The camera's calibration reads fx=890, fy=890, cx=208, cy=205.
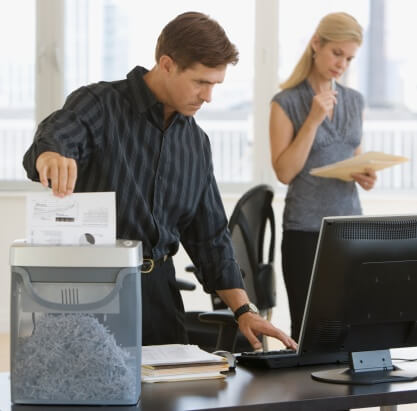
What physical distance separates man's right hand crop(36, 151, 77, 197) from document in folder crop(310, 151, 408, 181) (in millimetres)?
1425

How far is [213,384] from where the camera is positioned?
6.26 ft

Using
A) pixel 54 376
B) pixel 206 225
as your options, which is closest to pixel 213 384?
pixel 54 376

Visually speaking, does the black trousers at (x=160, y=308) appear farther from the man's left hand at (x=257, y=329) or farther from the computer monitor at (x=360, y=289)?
the computer monitor at (x=360, y=289)

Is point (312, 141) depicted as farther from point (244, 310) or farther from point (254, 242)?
point (244, 310)

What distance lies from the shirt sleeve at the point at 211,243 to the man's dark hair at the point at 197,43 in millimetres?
392

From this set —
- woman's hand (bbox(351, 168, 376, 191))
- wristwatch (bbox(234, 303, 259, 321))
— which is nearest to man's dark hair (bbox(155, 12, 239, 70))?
wristwatch (bbox(234, 303, 259, 321))

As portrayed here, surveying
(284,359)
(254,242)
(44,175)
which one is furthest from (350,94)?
(44,175)

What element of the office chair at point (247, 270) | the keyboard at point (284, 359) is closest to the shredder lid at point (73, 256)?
the keyboard at point (284, 359)

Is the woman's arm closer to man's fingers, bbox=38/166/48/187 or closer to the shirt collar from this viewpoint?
the shirt collar

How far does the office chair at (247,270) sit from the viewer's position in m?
3.21

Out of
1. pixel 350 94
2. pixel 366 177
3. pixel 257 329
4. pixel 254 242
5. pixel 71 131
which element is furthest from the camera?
pixel 254 242

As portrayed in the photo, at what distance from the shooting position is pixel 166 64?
2.13 metres

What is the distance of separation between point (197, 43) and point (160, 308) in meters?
0.68

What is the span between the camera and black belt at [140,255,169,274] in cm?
219
